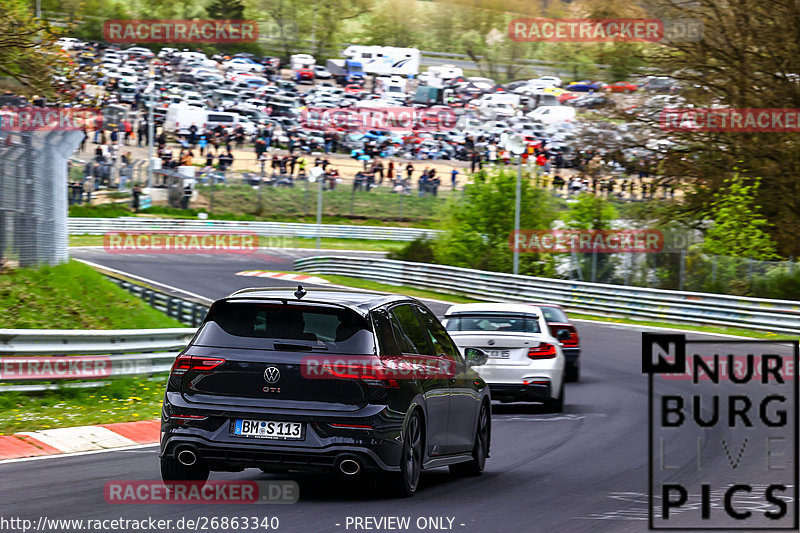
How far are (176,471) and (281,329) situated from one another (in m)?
1.32

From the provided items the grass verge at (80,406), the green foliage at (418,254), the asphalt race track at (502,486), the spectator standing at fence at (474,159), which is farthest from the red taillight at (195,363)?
the spectator standing at fence at (474,159)

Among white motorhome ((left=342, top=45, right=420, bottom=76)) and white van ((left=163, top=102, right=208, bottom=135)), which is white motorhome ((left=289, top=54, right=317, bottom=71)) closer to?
white motorhome ((left=342, top=45, right=420, bottom=76))

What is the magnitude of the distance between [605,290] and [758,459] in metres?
26.3

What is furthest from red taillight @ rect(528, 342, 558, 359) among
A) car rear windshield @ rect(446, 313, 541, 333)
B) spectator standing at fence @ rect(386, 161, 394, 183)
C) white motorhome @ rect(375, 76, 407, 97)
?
white motorhome @ rect(375, 76, 407, 97)

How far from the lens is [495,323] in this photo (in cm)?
1656

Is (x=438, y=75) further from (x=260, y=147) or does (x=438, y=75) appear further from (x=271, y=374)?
(x=271, y=374)

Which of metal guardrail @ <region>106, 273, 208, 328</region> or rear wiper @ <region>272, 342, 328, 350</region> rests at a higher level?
rear wiper @ <region>272, 342, 328, 350</region>

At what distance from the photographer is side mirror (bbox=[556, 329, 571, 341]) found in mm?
20938

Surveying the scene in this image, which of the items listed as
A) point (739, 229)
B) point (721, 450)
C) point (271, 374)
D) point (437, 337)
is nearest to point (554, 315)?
point (721, 450)

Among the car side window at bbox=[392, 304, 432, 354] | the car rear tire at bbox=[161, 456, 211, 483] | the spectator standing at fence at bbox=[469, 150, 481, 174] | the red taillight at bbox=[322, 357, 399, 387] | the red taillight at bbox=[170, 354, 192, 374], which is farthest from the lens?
the spectator standing at fence at bbox=[469, 150, 481, 174]

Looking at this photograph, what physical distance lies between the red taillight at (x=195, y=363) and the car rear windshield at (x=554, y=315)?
14099 mm

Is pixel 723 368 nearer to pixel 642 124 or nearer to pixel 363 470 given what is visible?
pixel 363 470

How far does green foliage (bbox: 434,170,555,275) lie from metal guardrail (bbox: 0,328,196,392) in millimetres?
27755

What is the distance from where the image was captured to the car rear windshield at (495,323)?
16453mm
